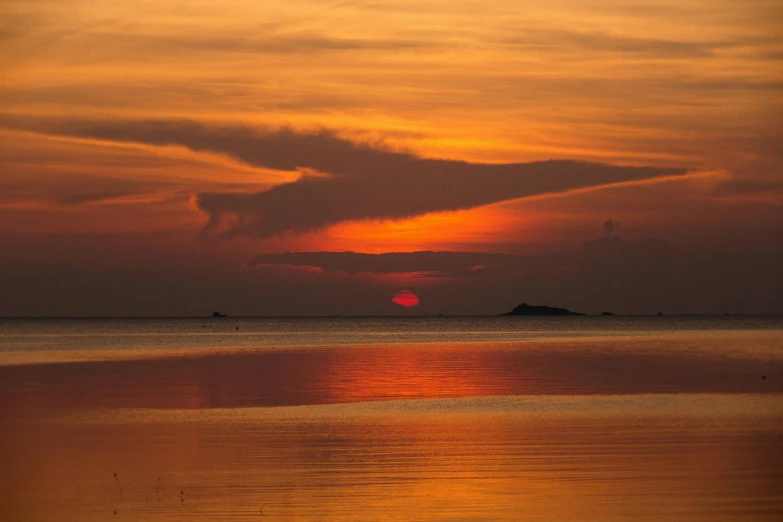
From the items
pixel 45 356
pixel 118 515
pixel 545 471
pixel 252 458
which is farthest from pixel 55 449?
pixel 45 356

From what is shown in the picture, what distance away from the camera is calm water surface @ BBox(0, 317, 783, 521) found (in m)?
16.5

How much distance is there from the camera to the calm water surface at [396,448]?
16.5 meters

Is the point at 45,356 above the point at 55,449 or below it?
above

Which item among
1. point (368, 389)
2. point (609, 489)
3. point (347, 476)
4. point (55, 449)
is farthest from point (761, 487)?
point (368, 389)

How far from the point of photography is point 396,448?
2211 centimetres

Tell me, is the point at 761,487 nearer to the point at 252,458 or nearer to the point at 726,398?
the point at 252,458

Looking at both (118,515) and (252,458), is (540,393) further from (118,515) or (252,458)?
(118,515)

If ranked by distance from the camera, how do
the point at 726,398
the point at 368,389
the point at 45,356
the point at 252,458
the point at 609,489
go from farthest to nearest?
1. the point at 45,356
2. the point at 368,389
3. the point at 726,398
4. the point at 252,458
5. the point at 609,489

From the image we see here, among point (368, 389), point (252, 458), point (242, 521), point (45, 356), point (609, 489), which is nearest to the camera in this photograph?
point (242, 521)

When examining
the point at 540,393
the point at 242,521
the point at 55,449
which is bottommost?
the point at 242,521

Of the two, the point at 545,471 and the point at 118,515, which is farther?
the point at 545,471

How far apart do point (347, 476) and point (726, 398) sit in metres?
17.5

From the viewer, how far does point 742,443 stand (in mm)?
22438

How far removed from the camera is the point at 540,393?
34.0 metres
